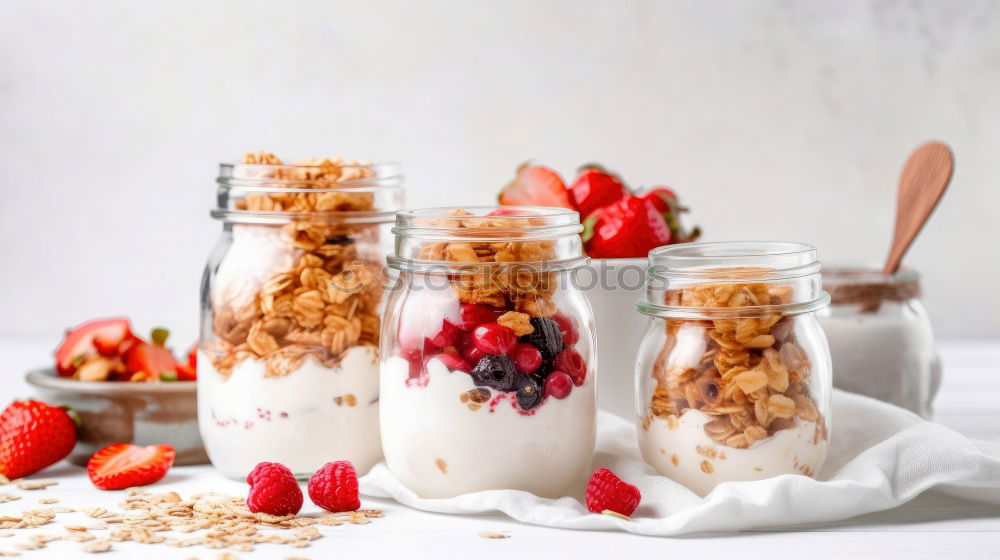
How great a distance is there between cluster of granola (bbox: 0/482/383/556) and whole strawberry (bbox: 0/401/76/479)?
13cm

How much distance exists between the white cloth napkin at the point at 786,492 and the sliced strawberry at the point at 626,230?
31cm

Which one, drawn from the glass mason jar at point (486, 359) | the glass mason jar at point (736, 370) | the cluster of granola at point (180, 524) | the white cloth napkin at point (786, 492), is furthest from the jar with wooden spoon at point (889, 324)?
the cluster of granola at point (180, 524)

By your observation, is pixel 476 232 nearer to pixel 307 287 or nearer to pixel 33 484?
pixel 307 287

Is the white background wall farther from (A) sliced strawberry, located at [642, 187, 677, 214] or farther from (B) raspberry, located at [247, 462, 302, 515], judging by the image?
(B) raspberry, located at [247, 462, 302, 515]

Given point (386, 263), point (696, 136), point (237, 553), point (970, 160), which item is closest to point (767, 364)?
point (386, 263)

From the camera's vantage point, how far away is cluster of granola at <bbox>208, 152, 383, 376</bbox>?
131 cm

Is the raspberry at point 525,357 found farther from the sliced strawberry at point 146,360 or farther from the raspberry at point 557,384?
the sliced strawberry at point 146,360

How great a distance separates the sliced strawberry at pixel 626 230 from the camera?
Answer: 1467 millimetres

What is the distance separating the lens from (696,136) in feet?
8.38

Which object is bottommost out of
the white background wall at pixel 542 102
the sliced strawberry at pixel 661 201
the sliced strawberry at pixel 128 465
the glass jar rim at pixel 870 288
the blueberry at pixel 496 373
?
the sliced strawberry at pixel 128 465

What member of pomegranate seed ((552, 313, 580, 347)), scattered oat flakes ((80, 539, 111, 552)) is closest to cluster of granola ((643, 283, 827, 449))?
pomegranate seed ((552, 313, 580, 347))

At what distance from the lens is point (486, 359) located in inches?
45.6

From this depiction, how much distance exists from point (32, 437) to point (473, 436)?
0.62m

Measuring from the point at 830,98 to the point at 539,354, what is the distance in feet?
5.39
